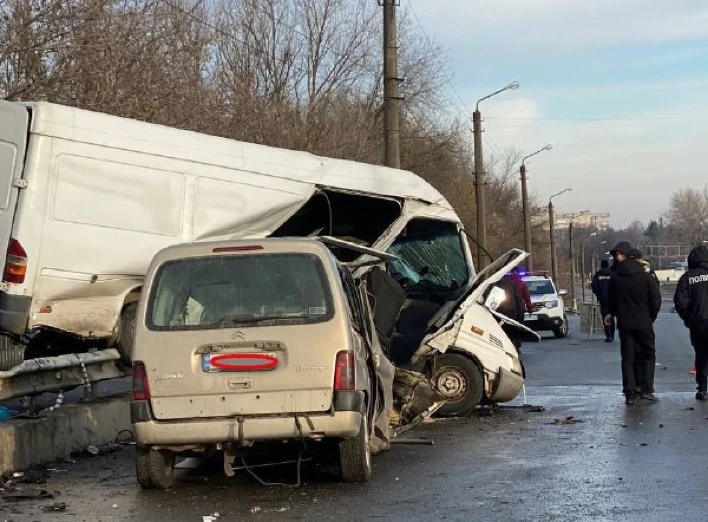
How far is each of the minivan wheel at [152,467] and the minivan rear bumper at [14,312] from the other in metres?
3.74

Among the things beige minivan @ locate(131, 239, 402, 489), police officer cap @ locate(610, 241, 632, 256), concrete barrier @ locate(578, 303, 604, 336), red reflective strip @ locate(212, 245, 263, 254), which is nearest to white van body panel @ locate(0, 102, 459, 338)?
police officer cap @ locate(610, 241, 632, 256)

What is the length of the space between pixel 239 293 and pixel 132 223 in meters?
4.51

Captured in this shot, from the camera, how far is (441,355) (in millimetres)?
12062

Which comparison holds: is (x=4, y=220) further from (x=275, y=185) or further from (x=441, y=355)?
(x=441, y=355)

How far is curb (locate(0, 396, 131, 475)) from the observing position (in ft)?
28.0

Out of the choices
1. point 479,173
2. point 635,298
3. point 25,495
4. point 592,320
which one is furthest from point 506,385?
point 479,173

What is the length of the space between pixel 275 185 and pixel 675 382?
260 inches

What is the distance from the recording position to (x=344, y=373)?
7566mm

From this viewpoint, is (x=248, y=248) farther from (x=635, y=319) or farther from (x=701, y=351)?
(x=701, y=351)

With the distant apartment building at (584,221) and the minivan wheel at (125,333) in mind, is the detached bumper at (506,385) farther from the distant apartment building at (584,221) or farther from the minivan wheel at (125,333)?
the distant apartment building at (584,221)

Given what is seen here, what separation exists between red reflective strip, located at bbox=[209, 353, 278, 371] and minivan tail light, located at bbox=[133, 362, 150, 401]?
48 centimetres

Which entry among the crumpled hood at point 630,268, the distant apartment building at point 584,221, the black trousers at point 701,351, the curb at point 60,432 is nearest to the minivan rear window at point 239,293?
the curb at point 60,432

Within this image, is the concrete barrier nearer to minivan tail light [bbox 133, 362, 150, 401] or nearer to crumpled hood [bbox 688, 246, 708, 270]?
crumpled hood [bbox 688, 246, 708, 270]

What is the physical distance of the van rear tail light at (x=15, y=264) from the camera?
36.5 ft
